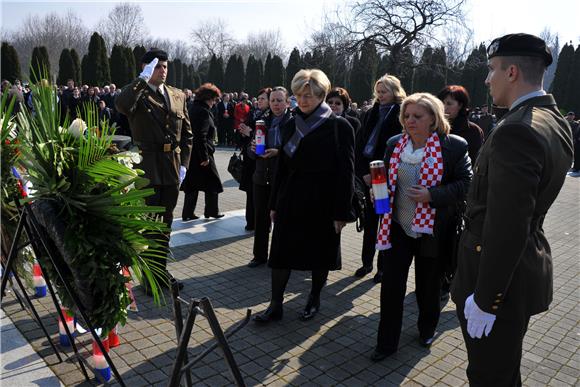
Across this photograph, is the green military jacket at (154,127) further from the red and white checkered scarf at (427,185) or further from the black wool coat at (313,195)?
the red and white checkered scarf at (427,185)

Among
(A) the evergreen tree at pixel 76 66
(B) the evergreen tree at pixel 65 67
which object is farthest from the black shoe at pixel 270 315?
(B) the evergreen tree at pixel 65 67

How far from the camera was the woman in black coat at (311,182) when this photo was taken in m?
4.14

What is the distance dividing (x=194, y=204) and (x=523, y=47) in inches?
244

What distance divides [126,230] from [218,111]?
18953mm

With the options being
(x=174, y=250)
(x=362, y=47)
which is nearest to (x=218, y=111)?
(x=362, y=47)

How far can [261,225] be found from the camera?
5.93 metres

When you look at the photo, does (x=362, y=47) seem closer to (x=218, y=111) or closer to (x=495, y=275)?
(x=218, y=111)

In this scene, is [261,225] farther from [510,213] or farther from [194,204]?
[510,213]

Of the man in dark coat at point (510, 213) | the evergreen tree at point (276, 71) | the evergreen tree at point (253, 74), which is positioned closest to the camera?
the man in dark coat at point (510, 213)

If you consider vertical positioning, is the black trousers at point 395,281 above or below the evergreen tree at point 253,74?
below

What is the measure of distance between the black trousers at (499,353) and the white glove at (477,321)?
0.06 metres

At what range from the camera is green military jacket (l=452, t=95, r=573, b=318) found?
2.13 meters

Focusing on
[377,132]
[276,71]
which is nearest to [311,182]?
[377,132]

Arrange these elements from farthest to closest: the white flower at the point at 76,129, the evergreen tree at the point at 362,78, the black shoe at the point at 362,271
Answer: the evergreen tree at the point at 362,78
the black shoe at the point at 362,271
the white flower at the point at 76,129
